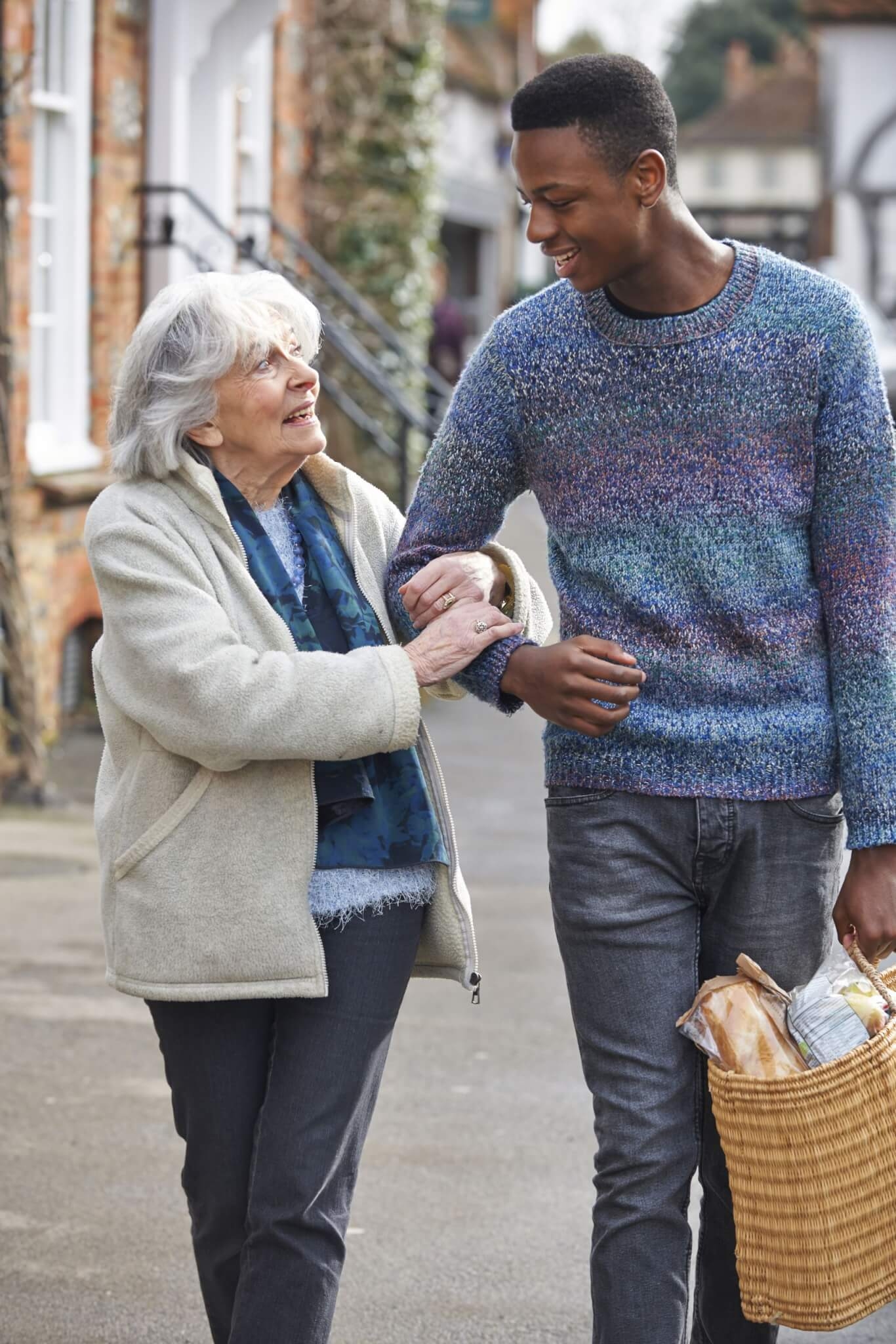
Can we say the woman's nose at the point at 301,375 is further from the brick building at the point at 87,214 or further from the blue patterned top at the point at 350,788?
the brick building at the point at 87,214

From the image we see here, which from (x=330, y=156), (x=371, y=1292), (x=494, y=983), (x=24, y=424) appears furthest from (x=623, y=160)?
(x=330, y=156)

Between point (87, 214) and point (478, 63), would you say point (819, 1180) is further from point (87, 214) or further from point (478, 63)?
point (478, 63)

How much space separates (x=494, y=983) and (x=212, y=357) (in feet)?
10.9

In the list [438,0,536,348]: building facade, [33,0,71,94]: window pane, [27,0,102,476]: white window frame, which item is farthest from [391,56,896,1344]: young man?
[438,0,536,348]: building facade

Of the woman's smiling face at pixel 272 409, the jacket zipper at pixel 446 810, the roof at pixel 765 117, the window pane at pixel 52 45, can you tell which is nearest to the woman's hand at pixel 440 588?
the jacket zipper at pixel 446 810

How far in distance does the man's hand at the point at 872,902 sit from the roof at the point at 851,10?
24382mm

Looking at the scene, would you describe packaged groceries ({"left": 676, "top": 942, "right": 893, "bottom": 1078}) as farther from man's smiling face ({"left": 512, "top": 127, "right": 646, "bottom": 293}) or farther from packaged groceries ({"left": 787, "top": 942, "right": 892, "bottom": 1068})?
man's smiling face ({"left": 512, "top": 127, "right": 646, "bottom": 293})

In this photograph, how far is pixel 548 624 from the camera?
2994 millimetres

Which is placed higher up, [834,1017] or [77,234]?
[77,234]

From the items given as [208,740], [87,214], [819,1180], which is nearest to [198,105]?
[87,214]

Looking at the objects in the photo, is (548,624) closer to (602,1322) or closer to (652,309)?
(652,309)

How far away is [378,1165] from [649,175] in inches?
99.9

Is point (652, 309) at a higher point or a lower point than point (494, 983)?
higher

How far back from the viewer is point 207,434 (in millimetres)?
2766
